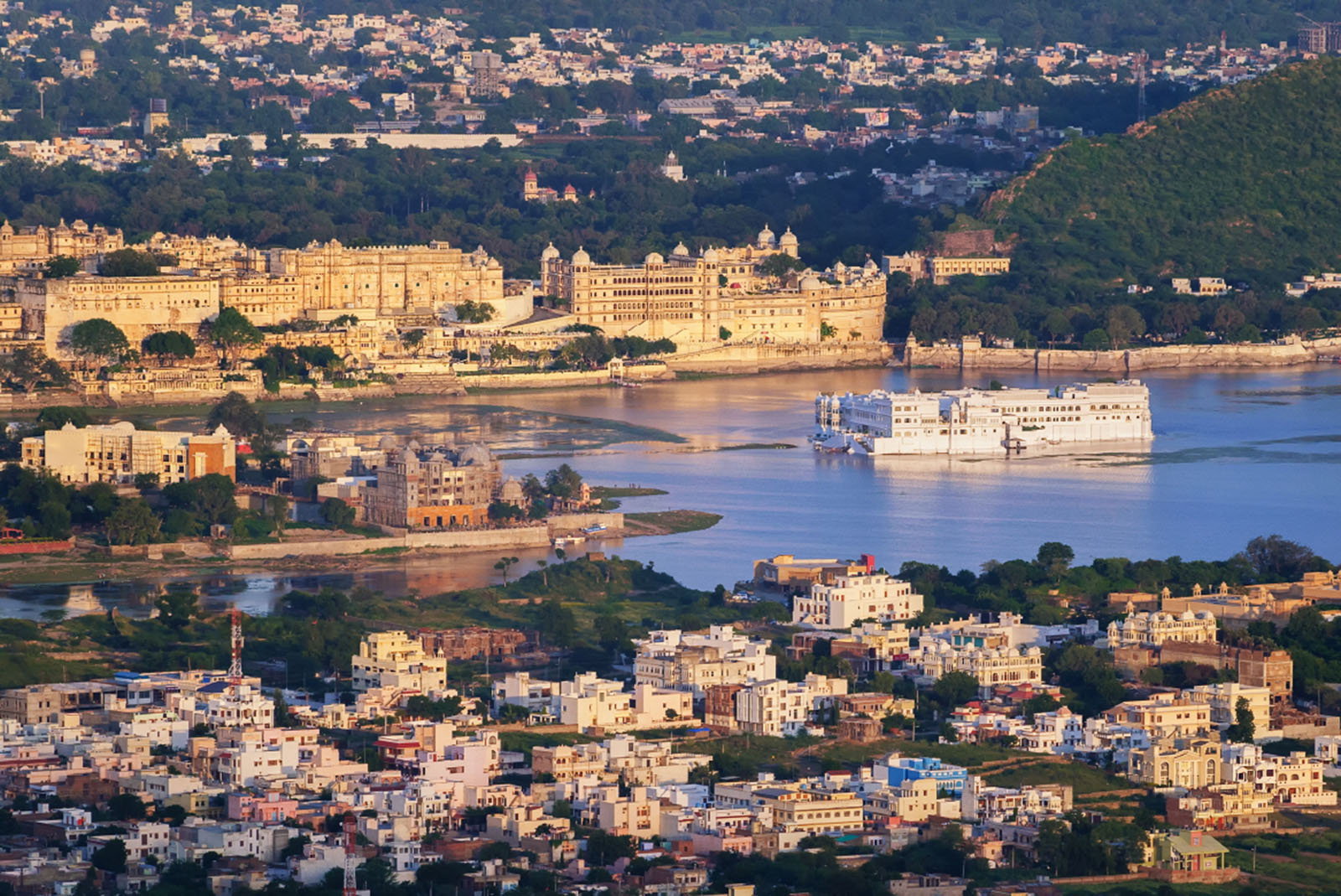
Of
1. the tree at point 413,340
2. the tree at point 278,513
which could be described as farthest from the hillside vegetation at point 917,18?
the tree at point 278,513

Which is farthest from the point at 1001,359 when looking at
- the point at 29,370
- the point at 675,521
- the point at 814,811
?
the point at 814,811

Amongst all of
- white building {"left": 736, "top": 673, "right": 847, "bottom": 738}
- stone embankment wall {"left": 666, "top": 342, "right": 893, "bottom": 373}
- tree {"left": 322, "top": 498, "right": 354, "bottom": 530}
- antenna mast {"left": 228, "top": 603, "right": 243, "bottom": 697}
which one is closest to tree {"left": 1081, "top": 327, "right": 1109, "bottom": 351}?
stone embankment wall {"left": 666, "top": 342, "right": 893, "bottom": 373}

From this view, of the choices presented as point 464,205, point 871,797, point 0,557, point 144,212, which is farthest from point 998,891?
point 464,205

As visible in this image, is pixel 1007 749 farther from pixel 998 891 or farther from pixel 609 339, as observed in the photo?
pixel 609 339

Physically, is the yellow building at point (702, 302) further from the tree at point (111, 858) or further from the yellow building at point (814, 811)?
the tree at point (111, 858)

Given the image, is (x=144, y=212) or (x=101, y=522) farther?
(x=144, y=212)
